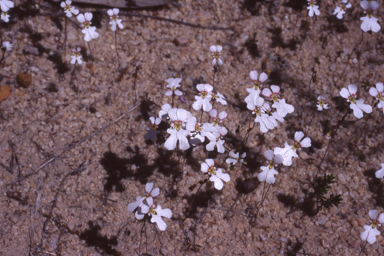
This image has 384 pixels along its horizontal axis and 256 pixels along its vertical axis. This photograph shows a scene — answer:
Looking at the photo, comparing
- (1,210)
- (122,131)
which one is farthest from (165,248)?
(1,210)

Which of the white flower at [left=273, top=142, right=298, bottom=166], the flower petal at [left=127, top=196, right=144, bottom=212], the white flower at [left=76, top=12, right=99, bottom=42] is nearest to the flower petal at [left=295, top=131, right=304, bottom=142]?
the white flower at [left=273, top=142, right=298, bottom=166]

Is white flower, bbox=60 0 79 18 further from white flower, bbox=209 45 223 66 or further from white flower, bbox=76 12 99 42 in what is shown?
white flower, bbox=209 45 223 66

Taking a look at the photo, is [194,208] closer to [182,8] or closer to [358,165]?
[358,165]

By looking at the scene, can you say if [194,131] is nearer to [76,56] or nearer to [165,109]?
[165,109]

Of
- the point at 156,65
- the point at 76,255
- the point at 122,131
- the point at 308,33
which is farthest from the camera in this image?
the point at 308,33

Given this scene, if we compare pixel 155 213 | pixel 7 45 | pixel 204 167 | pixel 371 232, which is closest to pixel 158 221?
pixel 155 213

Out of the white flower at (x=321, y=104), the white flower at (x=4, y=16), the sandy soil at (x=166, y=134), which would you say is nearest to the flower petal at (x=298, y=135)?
the sandy soil at (x=166, y=134)
